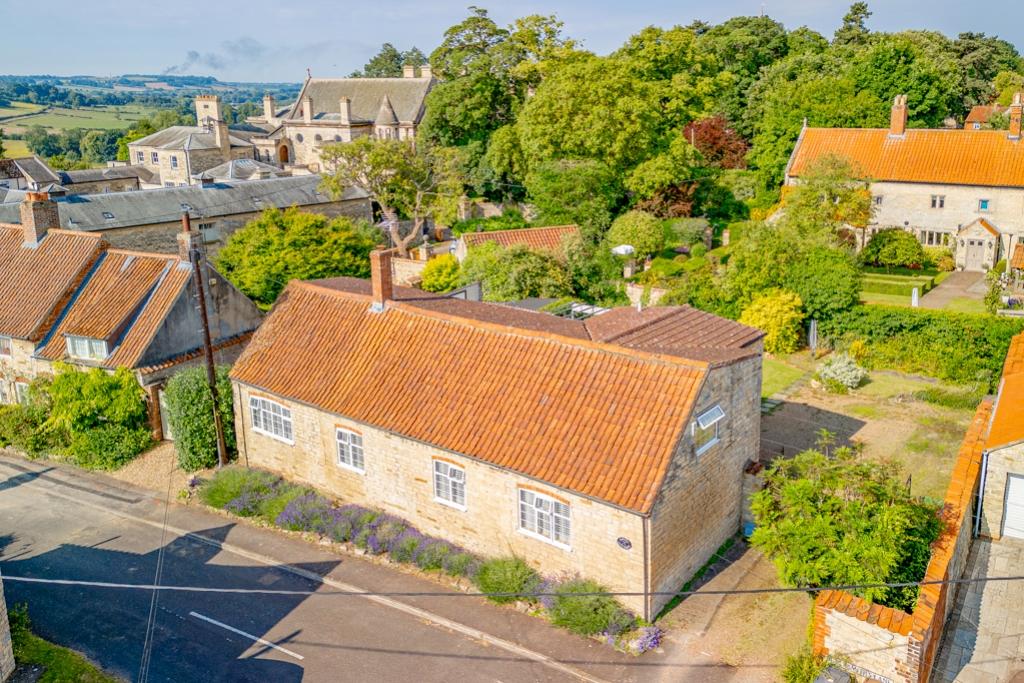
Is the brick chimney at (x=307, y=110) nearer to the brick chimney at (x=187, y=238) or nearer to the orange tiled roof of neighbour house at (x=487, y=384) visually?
the brick chimney at (x=187, y=238)

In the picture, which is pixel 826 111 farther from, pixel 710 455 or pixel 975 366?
pixel 710 455

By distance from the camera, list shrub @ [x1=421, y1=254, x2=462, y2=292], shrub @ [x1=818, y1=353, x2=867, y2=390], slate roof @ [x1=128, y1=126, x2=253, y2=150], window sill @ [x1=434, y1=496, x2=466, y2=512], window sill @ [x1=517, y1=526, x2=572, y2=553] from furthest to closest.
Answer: slate roof @ [x1=128, y1=126, x2=253, y2=150] → shrub @ [x1=421, y1=254, x2=462, y2=292] → shrub @ [x1=818, y1=353, x2=867, y2=390] → window sill @ [x1=434, y1=496, x2=466, y2=512] → window sill @ [x1=517, y1=526, x2=572, y2=553]

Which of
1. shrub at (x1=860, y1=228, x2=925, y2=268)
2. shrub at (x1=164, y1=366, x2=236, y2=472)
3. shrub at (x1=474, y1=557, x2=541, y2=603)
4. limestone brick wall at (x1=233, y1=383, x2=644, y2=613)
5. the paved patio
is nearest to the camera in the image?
the paved patio

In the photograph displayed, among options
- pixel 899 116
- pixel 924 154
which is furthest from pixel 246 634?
pixel 899 116

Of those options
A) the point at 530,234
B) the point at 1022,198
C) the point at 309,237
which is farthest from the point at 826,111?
the point at 309,237

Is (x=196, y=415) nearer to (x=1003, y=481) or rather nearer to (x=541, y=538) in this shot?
(x=541, y=538)

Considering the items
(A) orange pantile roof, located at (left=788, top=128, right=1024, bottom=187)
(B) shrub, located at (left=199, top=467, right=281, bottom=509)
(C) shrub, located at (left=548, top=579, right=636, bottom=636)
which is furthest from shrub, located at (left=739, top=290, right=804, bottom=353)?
(B) shrub, located at (left=199, top=467, right=281, bottom=509)

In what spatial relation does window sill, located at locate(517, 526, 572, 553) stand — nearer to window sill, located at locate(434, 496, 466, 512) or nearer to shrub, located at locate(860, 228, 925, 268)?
window sill, located at locate(434, 496, 466, 512)
